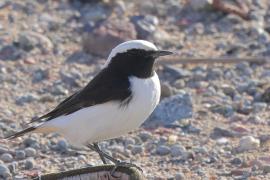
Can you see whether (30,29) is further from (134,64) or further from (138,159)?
(134,64)

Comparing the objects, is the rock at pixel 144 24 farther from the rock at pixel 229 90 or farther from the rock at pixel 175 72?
the rock at pixel 229 90

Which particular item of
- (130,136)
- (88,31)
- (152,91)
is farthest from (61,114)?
(88,31)

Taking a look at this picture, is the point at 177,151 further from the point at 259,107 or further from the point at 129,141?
the point at 259,107

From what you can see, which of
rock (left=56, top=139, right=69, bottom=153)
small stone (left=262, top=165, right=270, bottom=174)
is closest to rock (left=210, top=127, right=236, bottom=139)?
small stone (left=262, top=165, right=270, bottom=174)

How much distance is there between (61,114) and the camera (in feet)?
25.4

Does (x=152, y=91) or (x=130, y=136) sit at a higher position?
(x=152, y=91)

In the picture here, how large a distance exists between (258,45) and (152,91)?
15.1 feet

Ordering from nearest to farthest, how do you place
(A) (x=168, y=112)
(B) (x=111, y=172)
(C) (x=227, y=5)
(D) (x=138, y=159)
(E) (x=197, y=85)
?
(B) (x=111, y=172), (D) (x=138, y=159), (A) (x=168, y=112), (E) (x=197, y=85), (C) (x=227, y=5)

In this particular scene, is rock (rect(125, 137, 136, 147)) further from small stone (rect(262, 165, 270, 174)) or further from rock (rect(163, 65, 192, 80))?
rock (rect(163, 65, 192, 80))

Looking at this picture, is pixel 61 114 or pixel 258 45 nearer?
pixel 61 114

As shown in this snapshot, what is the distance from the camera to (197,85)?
1072 centimetres

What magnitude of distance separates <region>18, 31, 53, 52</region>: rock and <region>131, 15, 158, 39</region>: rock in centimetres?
113

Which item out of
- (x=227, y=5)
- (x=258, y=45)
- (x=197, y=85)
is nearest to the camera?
(x=197, y=85)

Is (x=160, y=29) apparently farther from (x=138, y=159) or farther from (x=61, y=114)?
(x=61, y=114)
